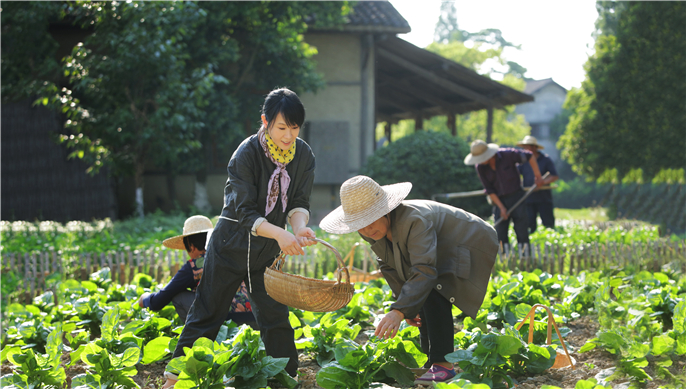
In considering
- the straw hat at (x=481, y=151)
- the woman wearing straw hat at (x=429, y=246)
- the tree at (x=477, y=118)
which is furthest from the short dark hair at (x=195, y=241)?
the tree at (x=477, y=118)

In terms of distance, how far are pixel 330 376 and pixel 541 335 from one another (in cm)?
145

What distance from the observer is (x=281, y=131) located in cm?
268

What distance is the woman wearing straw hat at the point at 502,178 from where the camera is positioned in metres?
6.47

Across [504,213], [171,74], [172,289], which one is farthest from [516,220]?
[171,74]

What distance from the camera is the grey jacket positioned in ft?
8.93

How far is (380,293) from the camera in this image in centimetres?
444

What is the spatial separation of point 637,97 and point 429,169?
7568mm

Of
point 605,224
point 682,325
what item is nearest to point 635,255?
point 682,325

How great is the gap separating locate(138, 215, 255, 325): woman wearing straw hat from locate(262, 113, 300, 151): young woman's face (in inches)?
36.9

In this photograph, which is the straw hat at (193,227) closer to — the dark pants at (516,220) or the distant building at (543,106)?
the dark pants at (516,220)

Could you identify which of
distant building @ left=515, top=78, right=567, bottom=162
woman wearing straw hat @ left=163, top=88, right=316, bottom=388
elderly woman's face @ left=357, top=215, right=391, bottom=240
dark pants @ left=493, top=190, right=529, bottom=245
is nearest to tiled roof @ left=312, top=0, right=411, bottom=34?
dark pants @ left=493, top=190, right=529, bottom=245

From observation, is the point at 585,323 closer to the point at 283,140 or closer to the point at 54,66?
the point at 283,140

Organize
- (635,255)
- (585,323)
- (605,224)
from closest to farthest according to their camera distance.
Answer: (585,323)
(635,255)
(605,224)

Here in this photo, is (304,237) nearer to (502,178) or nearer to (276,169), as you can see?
(276,169)
